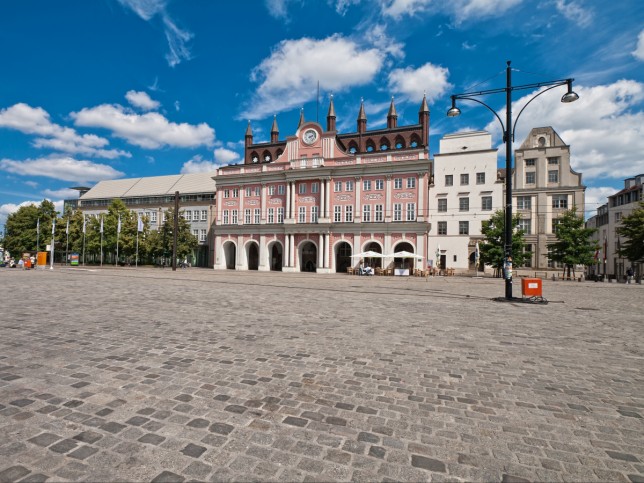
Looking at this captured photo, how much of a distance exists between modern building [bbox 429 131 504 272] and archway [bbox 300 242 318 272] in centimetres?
1718

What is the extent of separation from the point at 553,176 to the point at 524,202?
5477 mm

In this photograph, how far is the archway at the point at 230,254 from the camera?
52.8 m

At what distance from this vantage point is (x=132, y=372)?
473cm

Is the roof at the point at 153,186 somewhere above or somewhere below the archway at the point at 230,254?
above

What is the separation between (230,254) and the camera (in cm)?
5381

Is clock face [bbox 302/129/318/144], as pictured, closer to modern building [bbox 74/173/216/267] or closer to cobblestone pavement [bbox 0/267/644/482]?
modern building [bbox 74/173/216/267]

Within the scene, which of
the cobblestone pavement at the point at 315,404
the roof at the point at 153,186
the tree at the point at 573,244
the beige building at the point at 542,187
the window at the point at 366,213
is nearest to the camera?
the cobblestone pavement at the point at 315,404

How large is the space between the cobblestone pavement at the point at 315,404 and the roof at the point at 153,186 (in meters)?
57.8

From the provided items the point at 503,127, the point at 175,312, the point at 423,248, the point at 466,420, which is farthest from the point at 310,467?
the point at 423,248

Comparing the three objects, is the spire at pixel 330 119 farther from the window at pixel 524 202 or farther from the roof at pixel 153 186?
the window at pixel 524 202

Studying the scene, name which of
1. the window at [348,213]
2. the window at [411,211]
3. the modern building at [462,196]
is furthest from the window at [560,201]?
the window at [348,213]

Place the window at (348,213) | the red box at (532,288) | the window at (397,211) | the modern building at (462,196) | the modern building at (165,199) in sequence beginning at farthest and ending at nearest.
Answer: the modern building at (165,199) → the modern building at (462,196) → the window at (348,213) → the window at (397,211) → the red box at (532,288)

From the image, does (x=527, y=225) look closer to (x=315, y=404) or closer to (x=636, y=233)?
(x=636, y=233)

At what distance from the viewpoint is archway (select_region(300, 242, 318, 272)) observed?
1977 inches
